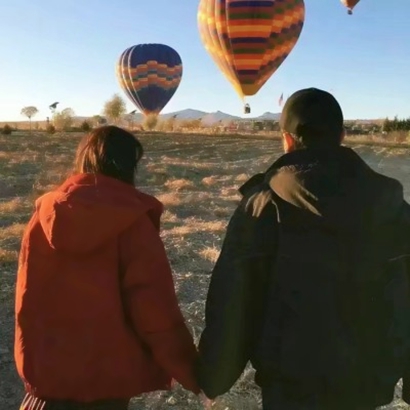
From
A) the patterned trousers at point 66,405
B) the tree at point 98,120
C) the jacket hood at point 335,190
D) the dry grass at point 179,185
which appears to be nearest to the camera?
the jacket hood at point 335,190

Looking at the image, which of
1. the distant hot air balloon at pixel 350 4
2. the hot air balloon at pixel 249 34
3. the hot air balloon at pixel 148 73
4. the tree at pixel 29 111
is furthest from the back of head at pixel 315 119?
the tree at pixel 29 111

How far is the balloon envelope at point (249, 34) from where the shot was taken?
58.0 feet

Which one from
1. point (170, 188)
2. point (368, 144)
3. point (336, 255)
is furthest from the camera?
point (368, 144)

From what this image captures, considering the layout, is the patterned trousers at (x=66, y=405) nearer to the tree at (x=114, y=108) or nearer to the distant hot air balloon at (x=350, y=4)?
the distant hot air balloon at (x=350, y=4)

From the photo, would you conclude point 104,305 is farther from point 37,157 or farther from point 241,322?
point 37,157

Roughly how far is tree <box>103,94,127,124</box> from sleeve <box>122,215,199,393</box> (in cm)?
6374

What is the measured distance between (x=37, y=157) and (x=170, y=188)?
9.85m

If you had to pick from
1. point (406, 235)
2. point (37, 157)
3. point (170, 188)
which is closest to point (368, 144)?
point (37, 157)

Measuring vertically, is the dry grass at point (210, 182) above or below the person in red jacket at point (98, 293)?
below

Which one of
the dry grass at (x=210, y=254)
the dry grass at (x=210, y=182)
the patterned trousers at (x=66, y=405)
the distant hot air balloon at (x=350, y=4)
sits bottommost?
the dry grass at (x=210, y=182)

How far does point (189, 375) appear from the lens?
1.99 meters

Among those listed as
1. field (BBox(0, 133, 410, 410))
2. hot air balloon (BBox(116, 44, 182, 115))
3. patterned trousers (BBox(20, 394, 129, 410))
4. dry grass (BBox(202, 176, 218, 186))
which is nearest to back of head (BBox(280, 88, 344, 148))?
patterned trousers (BBox(20, 394, 129, 410))

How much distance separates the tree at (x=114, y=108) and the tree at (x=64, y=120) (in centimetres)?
1202

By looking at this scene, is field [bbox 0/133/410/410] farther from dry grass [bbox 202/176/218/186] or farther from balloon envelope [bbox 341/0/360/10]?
balloon envelope [bbox 341/0/360/10]
